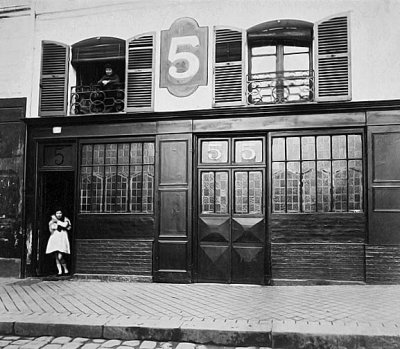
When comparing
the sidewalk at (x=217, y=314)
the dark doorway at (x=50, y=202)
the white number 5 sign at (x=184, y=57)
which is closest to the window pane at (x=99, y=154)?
the dark doorway at (x=50, y=202)

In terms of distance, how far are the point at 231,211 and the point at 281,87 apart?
258 cm

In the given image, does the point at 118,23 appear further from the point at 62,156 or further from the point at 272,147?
the point at 272,147

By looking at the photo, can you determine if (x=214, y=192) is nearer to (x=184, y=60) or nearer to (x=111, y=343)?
(x=184, y=60)

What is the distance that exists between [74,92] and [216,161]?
3434 mm

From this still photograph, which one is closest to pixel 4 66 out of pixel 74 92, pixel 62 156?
pixel 74 92

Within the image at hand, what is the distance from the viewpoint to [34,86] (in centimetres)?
927

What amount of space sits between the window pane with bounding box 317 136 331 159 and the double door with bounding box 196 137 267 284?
3.45 ft

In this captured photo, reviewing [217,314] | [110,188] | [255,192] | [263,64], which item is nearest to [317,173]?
[255,192]

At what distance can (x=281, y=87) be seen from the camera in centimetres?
830

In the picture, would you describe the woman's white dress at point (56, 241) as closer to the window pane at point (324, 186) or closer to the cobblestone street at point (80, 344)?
the cobblestone street at point (80, 344)

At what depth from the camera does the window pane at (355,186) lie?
26.0ft

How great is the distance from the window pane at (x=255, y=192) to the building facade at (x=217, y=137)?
20 mm

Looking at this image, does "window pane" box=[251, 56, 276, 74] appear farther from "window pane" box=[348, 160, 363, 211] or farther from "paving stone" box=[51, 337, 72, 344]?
"paving stone" box=[51, 337, 72, 344]

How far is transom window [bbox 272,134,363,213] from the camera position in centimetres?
798
